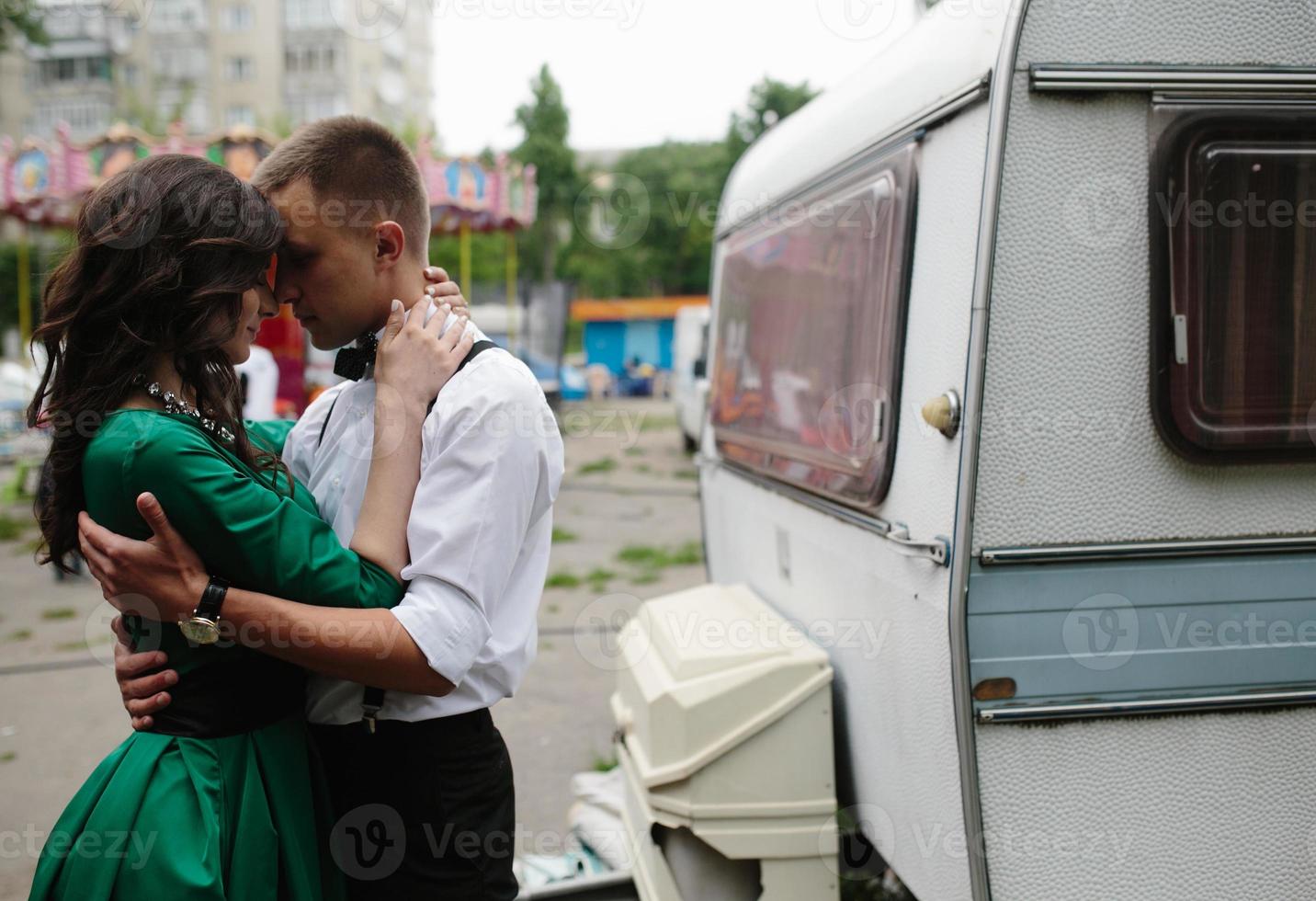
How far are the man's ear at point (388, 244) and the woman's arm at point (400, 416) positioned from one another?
104mm

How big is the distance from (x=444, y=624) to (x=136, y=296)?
0.73 meters

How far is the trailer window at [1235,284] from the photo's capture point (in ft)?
6.75

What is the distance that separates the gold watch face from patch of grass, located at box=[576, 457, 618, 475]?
1342cm

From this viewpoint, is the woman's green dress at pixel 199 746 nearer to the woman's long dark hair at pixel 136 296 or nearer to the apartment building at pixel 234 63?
the woman's long dark hair at pixel 136 296

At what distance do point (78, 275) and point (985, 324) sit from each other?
5.55 feet

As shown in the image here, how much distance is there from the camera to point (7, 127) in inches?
1804

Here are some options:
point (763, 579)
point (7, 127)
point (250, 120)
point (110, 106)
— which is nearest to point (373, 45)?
point (250, 120)

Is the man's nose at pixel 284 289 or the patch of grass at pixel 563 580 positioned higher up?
the man's nose at pixel 284 289

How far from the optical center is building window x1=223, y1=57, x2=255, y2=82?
A: 1860 inches

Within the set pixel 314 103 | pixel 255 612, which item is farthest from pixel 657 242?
pixel 255 612

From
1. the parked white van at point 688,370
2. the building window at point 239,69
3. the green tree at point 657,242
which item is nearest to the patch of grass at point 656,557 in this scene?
the parked white van at point 688,370

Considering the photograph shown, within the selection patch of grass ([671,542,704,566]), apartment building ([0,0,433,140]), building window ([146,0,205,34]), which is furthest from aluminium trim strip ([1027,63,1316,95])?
building window ([146,0,205,34])

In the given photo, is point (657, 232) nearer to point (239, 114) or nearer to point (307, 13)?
point (307, 13)

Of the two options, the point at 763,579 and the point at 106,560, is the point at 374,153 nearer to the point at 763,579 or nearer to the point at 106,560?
the point at 106,560
